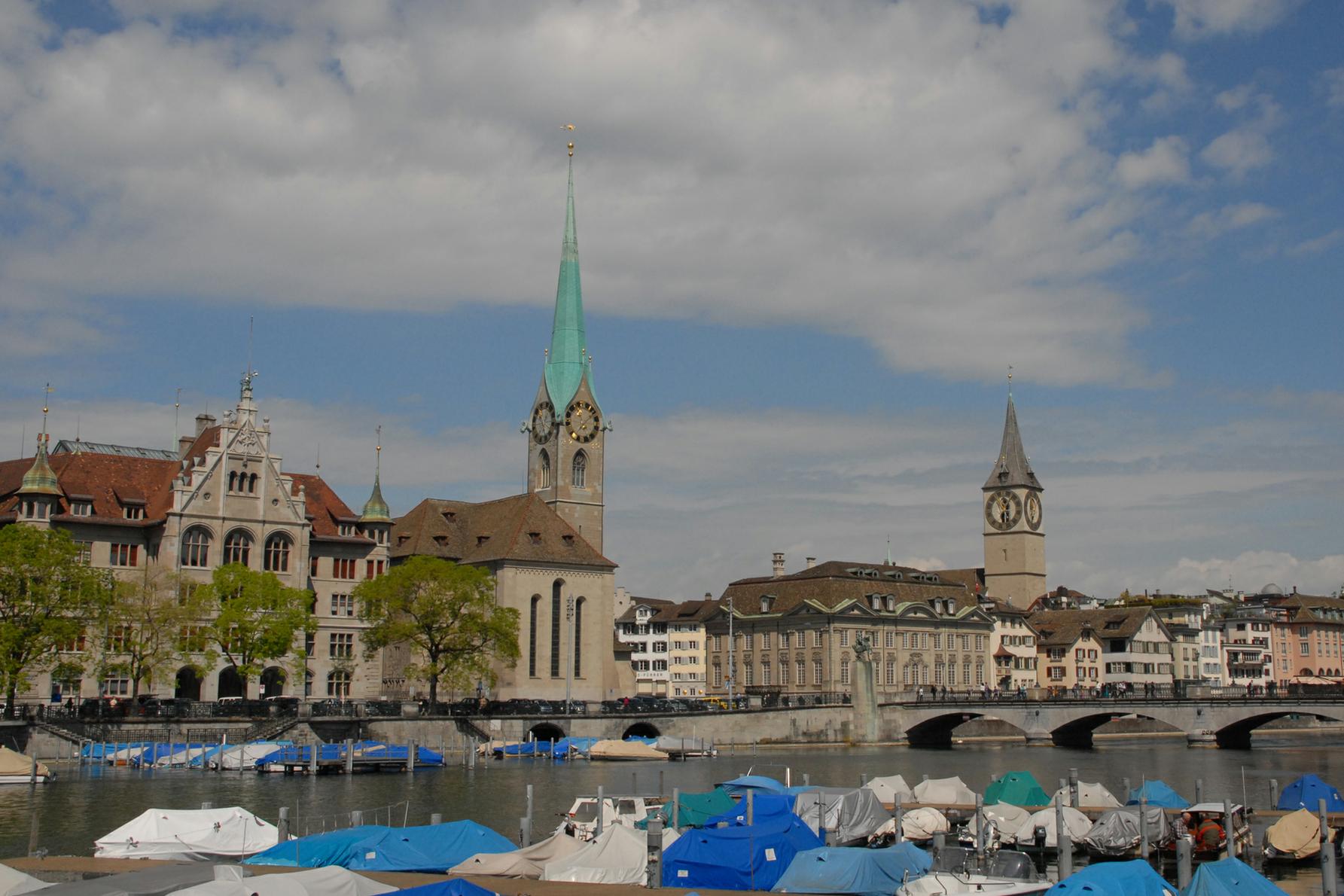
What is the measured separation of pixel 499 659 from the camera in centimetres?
10006

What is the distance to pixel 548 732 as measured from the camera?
96000 millimetres

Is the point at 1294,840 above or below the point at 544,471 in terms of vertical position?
below

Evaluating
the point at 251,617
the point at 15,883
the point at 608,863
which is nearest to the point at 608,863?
the point at 608,863

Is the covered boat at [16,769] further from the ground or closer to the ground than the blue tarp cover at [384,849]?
further from the ground

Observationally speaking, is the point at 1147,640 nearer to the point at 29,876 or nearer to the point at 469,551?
the point at 469,551

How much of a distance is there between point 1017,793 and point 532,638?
209ft

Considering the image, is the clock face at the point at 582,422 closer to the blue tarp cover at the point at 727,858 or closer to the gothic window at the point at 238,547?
the gothic window at the point at 238,547

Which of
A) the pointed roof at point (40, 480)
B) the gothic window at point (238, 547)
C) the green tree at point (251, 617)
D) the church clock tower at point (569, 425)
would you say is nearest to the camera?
the green tree at point (251, 617)

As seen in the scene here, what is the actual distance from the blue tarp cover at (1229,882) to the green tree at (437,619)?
65.6 m

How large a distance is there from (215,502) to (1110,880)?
244ft

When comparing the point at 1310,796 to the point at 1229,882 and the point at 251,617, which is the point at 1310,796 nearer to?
the point at 1229,882

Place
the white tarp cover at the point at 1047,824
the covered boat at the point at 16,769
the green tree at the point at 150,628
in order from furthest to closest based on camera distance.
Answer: the green tree at the point at 150,628
the covered boat at the point at 16,769
the white tarp cover at the point at 1047,824

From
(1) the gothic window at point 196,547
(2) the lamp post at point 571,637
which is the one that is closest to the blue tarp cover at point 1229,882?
(1) the gothic window at point 196,547

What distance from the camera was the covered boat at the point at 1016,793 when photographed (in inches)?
1924
